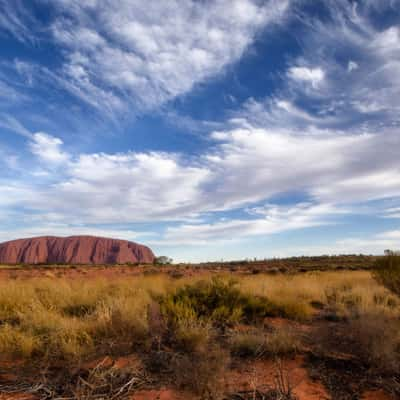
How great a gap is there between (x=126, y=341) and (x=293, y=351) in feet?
8.81

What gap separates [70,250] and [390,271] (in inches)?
4775

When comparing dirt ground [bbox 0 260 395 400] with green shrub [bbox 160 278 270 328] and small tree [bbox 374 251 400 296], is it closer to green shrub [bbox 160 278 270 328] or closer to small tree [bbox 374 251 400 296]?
green shrub [bbox 160 278 270 328]

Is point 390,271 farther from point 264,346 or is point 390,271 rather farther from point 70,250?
point 70,250

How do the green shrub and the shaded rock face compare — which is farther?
the shaded rock face

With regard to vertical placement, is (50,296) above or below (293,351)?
above

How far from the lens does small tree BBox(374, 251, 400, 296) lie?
7.54 meters

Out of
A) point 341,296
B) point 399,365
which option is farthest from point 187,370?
point 341,296

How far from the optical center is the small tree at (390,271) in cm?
754

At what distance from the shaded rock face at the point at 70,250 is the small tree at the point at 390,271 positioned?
10548 cm

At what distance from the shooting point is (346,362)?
167 inches

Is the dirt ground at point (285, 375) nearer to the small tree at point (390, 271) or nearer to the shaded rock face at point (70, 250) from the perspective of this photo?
the small tree at point (390, 271)

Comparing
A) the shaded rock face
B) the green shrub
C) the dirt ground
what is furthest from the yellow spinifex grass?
the shaded rock face

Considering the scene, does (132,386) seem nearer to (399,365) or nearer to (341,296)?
(399,365)

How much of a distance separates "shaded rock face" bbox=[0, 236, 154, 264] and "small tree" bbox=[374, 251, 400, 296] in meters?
105
